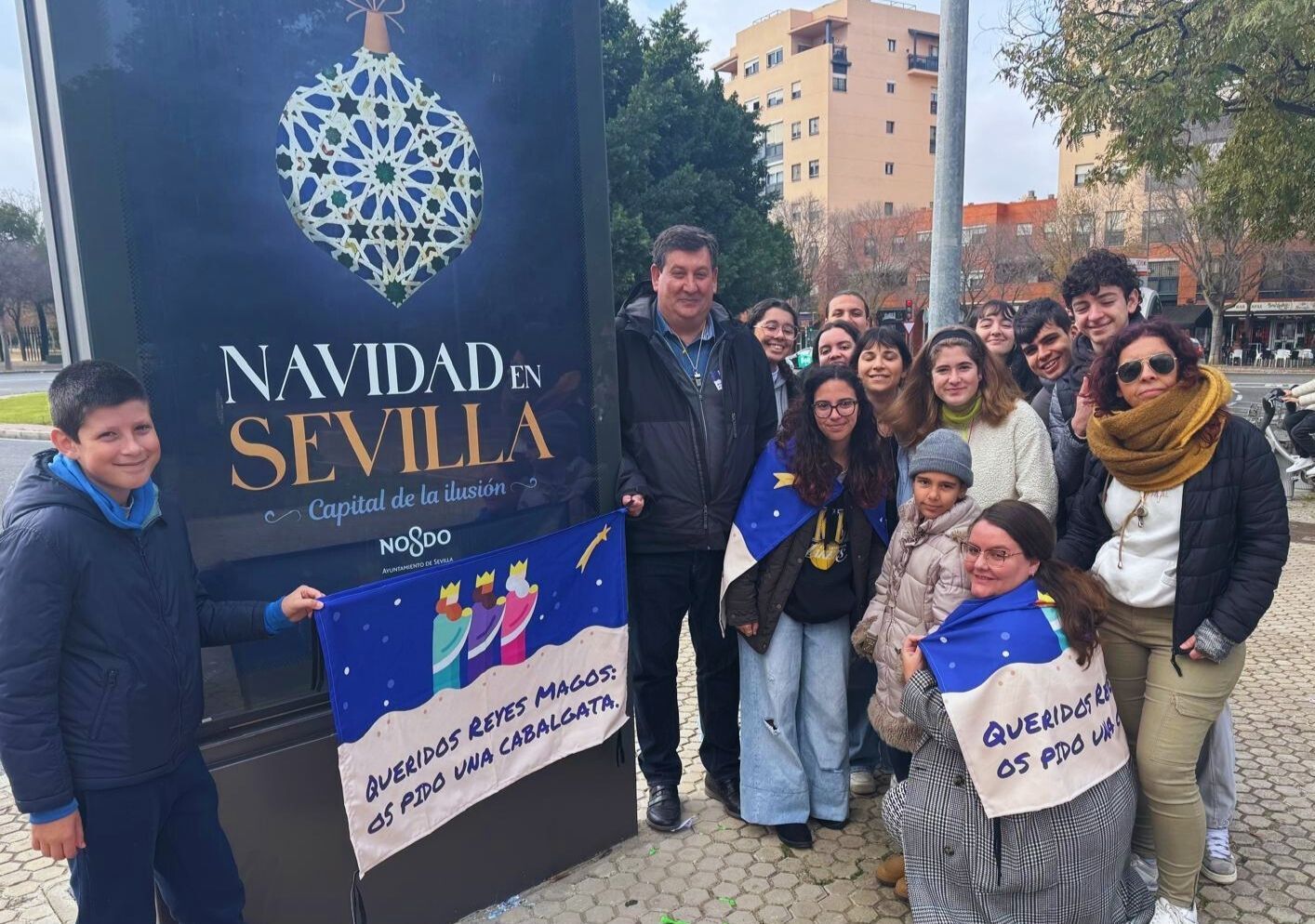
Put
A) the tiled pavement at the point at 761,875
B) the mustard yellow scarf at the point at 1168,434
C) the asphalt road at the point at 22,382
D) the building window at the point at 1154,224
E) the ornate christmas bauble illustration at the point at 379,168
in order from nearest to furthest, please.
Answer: the ornate christmas bauble illustration at the point at 379,168 < the mustard yellow scarf at the point at 1168,434 < the tiled pavement at the point at 761,875 < the asphalt road at the point at 22,382 < the building window at the point at 1154,224

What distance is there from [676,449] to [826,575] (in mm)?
747

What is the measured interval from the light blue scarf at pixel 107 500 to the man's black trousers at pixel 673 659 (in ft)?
5.81

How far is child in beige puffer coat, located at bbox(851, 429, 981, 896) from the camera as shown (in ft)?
8.93

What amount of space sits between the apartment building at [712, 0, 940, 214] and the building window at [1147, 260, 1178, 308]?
22.0 metres

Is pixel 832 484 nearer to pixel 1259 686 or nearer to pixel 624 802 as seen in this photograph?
pixel 624 802

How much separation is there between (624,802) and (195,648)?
1.81 m

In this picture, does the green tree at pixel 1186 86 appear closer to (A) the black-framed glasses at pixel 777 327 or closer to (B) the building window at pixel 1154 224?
(A) the black-framed glasses at pixel 777 327

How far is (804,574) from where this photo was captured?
10.5 feet

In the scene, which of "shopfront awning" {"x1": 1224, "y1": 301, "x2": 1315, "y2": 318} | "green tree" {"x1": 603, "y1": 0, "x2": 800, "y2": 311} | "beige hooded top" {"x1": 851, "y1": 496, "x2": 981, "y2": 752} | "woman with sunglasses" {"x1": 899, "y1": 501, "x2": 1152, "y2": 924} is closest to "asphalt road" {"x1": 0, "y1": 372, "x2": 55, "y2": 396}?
"green tree" {"x1": 603, "y1": 0, "x2": 800, "y2": 311}

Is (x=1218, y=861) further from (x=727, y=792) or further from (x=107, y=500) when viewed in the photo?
(x=107, y=500)

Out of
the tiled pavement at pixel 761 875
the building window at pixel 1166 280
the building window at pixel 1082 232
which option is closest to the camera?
the tiled pavement at pixel 761 875

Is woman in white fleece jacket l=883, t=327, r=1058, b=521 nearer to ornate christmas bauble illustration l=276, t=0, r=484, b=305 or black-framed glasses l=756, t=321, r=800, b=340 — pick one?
black-framed glasses l=756, t=321, r=800, b=340

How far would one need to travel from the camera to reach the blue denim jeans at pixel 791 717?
3266 millimetres

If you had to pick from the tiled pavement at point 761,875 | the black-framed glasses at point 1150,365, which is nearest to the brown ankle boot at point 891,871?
the tiled pavement at point 761,875
